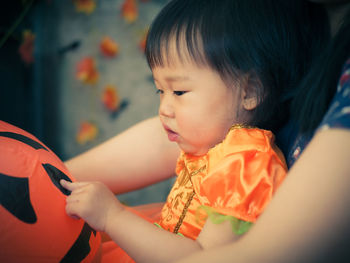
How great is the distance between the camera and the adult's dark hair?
60 cm

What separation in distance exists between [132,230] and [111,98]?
163 centimetres

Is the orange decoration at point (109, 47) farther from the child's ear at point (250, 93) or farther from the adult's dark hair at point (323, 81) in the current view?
the adult's dark hair at point (323, 81)

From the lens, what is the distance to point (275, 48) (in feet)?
2.75

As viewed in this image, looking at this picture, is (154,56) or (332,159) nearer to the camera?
(332,159)

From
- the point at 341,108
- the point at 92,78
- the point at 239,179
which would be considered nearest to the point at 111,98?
the point at 92,78

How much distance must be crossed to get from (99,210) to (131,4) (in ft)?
5.65

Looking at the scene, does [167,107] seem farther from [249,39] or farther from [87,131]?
[87,131]

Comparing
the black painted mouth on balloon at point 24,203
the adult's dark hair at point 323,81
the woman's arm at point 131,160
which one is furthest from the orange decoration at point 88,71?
the adult's dark hair at point 323,81

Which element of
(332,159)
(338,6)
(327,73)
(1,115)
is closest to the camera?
(332,159)

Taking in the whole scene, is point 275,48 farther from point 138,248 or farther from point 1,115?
point 1,115

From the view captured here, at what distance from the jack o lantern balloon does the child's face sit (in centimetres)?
30

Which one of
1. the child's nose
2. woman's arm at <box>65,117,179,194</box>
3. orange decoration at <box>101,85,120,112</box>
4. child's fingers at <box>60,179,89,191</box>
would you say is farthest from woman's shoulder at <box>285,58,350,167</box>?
orange decoration at <box>101,85,120,112</box>

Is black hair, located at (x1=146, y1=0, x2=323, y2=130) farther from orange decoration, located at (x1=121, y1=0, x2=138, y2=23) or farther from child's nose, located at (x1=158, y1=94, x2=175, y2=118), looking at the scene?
orange decoration, located at (x1=121, y1=0, x2=138, y2=23)

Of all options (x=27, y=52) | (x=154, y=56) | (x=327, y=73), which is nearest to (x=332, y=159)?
(x=327, y=73)
